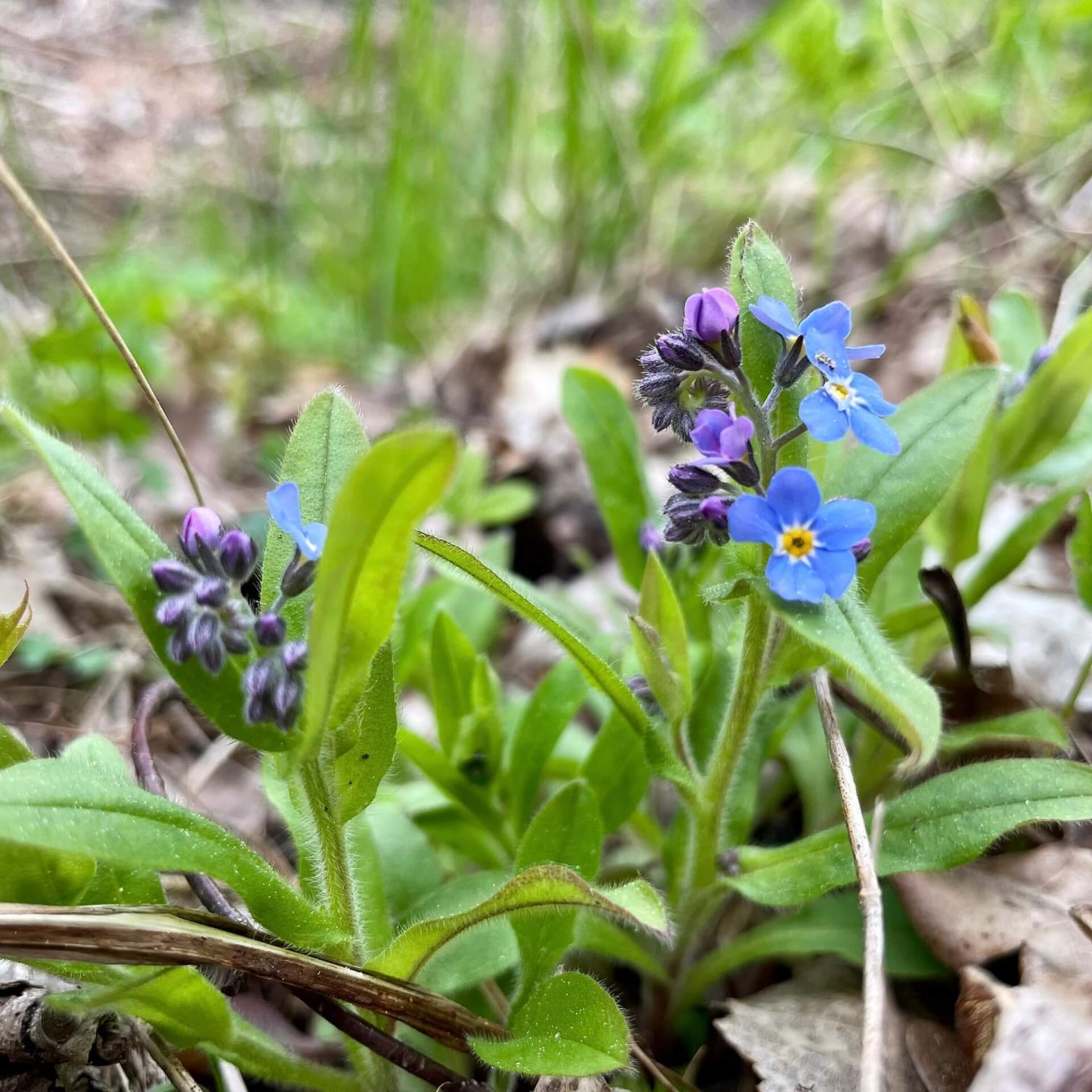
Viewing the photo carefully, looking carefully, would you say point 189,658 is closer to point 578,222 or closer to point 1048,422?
point 1048,422

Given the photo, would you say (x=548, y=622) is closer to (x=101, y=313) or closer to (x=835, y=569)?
(x=835, y=569)

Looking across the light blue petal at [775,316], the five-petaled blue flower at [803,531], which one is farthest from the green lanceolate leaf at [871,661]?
the light blue petal at [775,316]

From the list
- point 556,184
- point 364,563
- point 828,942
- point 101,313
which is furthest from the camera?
point 556,184

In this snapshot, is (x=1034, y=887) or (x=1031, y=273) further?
(x=1031, y=273)

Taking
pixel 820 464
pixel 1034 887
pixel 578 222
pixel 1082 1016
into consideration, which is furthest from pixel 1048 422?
pixel 578 222

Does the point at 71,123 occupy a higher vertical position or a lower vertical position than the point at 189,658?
higher

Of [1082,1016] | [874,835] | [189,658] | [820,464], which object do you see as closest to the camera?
[189,658]

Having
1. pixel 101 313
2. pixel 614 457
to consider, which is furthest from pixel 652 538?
pixel 101 313

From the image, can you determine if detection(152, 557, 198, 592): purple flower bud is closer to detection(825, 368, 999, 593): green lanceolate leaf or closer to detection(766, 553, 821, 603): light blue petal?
detection(766, 553, 821, 603): light blue petal
